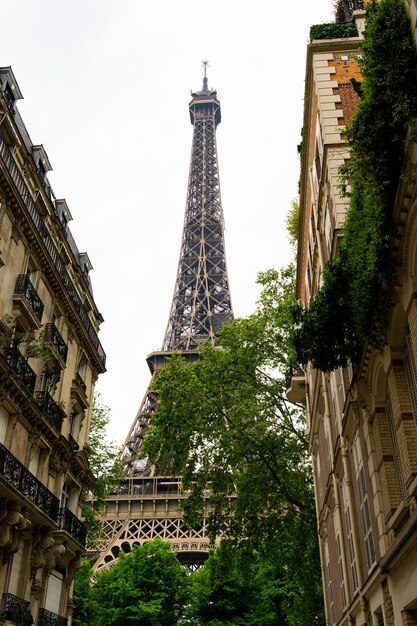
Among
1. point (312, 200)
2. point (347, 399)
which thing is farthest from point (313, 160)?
point (347, 399)

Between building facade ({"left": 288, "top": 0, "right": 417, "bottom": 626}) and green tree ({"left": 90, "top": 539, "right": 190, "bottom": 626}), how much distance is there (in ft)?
73.4

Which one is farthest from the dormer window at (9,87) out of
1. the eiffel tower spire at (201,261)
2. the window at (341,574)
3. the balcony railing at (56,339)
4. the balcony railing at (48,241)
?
the eiffel tower spire at (201,261)

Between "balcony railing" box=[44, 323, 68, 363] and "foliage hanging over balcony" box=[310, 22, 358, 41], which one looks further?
"balcony railing" box=[44, 323, 68, 363]

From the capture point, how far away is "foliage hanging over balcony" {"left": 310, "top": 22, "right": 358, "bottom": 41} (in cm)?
1875

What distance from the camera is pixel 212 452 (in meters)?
27.8

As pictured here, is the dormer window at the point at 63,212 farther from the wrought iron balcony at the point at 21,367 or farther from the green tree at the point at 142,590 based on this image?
the green tree at the point at 142,590

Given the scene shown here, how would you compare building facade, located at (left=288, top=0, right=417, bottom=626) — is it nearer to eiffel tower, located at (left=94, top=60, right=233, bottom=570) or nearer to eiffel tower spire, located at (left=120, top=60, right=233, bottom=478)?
eiffel tower, located at (left=94, top=60, right=233, bottom=570)

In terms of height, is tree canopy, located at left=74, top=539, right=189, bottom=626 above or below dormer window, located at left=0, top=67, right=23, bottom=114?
below

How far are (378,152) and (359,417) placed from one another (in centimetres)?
612

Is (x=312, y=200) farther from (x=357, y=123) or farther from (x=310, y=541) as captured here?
(x=310, y=541)

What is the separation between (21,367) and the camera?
2016cm

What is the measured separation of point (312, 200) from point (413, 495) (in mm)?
13359

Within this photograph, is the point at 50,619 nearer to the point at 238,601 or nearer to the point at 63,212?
the point at 63,212

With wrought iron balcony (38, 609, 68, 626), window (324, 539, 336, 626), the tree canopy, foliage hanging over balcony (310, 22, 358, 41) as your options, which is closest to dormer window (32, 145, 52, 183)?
foliage hanging over balcony (310, 22, 358, 41)
